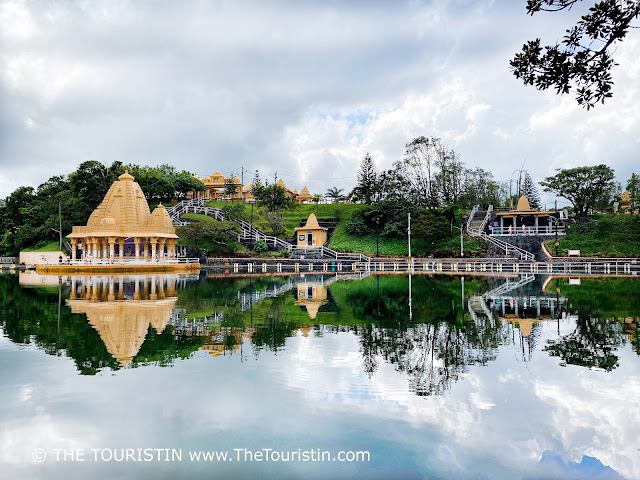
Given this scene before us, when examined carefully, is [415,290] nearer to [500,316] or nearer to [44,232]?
[500,316]

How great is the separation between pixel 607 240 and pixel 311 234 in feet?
87.3

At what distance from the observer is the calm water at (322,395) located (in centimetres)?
571

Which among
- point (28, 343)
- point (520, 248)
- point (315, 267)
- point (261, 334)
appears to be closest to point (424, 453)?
point (261, 334)

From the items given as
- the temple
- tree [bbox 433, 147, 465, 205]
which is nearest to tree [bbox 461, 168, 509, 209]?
tree [bbox 433, 147, 465, 205]

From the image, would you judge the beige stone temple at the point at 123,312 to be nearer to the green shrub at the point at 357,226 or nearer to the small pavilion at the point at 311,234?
the small pavilion at the point at 311,234

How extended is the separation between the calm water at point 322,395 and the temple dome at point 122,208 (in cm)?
2654

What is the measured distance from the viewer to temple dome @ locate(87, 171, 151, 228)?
1604 inches

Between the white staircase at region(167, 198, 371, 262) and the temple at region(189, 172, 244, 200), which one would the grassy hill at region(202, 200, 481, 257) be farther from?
the temple at region(189, 172, 244, 200)

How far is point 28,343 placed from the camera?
1150 cm

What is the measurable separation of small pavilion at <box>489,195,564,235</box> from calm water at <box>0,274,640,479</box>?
33773mm

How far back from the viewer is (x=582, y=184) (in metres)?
46.5

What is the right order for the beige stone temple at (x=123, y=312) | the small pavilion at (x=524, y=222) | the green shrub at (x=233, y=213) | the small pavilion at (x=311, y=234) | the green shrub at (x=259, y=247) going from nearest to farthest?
the beige stone temple at (x=123, y=312), the small pavilion at (x=524, y=222), the green shrub at (x=259, y=247), the small pavilion at (x=311, y=234), the green shrub at (x=233, y=213)

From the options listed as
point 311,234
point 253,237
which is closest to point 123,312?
point 311,234

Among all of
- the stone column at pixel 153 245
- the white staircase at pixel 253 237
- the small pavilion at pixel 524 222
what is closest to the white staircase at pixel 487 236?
the small pavilion at pixel 524 222
